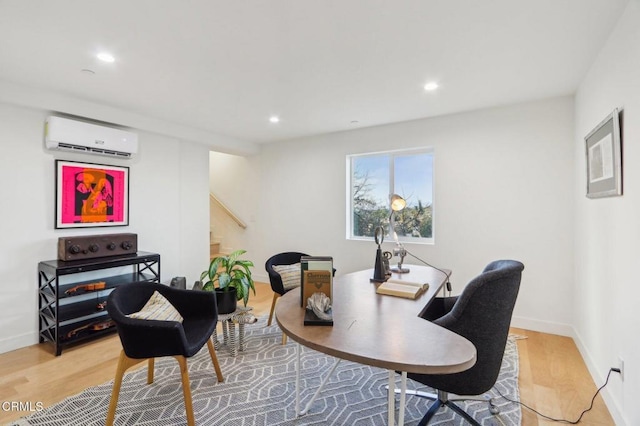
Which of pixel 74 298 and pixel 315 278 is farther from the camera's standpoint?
pixel 74 298

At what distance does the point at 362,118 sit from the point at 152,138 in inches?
104

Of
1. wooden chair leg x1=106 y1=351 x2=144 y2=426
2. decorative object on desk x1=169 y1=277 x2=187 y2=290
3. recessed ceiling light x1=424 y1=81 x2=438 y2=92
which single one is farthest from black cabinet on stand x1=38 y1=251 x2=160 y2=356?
recessed ceiling light x1=424 y1=81 x2=438 y2=92

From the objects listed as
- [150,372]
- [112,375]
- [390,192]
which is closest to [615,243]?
[390,192]

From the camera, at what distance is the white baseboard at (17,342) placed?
272 cm

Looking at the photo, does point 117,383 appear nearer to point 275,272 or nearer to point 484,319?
point 275,272

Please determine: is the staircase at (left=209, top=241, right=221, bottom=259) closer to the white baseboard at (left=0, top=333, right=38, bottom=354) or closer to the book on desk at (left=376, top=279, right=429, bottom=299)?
the white baseboard at (left=0, top=333, right=38, bottom=354)

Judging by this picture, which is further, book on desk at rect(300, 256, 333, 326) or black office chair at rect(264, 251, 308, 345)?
black office chair at rect(264, 251, 308, 345)

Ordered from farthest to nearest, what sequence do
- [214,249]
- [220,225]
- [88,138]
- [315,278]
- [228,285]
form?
[220,225] < [214,249] < [88,138] < [228,285] < [315,278]

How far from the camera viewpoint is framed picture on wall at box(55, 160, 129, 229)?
3.07 meters

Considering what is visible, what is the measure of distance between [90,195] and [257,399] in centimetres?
279

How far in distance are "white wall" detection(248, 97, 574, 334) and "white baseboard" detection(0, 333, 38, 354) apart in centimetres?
332

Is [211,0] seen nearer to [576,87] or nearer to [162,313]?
[162,313]

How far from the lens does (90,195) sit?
327 cm

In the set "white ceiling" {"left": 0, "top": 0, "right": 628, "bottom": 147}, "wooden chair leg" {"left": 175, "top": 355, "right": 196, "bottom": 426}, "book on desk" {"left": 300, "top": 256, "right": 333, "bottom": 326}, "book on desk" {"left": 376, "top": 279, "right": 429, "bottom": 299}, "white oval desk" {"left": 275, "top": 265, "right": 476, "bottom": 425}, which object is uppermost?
"white ceiling" {"left": 0, "top": 0, "right": 628, "bottom": 147}
